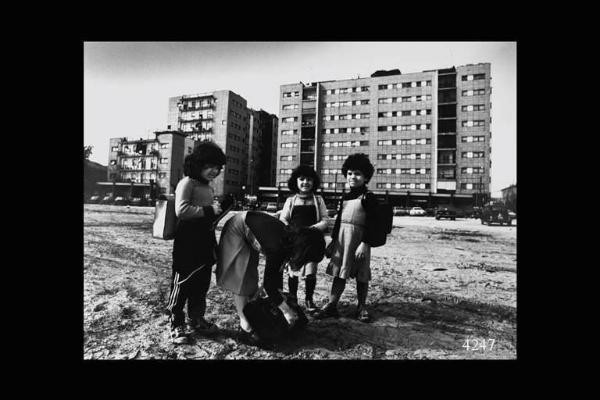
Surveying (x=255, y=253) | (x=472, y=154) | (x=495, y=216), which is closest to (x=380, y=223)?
(x=255, y=253)

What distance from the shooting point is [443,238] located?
23.1 feet

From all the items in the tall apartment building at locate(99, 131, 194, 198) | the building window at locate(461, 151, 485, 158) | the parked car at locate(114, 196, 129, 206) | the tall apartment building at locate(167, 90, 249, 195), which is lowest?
the parked car at locate(114, 196, 129, 206)

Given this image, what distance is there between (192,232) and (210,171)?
48 cm

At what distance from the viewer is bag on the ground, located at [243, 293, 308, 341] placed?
191 cm

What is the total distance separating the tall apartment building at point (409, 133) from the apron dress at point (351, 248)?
19.0 m

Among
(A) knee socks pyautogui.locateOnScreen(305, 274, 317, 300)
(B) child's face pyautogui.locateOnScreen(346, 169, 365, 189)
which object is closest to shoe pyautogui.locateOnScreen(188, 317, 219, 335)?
(A) knee socks pyautogui.locateOnScreen(305, 274, 317, 300)

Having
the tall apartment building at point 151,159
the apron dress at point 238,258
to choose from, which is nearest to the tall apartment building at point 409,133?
the tall apartment building at point 151,159

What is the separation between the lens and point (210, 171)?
6.63ft

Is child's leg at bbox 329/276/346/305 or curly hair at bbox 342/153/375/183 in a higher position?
curly hair at bbox 342/153/375/183

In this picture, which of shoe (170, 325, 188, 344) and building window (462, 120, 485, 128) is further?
building window (462, 120, 485, 128)

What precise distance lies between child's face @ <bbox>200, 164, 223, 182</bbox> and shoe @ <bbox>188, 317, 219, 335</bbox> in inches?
44.6

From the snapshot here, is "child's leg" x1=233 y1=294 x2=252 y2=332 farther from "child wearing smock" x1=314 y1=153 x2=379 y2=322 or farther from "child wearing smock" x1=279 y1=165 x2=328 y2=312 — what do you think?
"child wearing smock" x1=314 y1=153 x2=379 y2=322

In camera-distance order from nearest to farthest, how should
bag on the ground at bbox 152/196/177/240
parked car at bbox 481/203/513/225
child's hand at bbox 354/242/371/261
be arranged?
1. bag on the ground at bbox 152/196/177/240
2. child's hand at bbox 354/242/371/261
3. parked car at bbox 481/203/513/225
